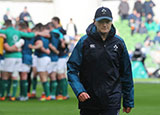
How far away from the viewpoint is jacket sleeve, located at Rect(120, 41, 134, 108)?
6.59 m

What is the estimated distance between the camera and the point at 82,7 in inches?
1427

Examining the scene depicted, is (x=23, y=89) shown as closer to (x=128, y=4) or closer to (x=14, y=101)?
(x=14, y=101)

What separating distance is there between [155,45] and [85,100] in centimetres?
3007

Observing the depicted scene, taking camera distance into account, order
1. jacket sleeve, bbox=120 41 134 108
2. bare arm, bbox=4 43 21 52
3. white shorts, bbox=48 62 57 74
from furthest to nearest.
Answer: white shorts, bbox=48 62 57 74 → bare arm, bbox=4 43 21 52 → jacket sleeve, bbox=120 41 134 108

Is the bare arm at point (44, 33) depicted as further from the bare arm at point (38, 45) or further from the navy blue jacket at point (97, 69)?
the navy blue jacket at point (97, 69)

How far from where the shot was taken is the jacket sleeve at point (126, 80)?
659 centimetres

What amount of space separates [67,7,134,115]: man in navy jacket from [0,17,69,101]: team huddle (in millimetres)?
8954

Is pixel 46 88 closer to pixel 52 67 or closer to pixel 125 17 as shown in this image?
pixel 52 67

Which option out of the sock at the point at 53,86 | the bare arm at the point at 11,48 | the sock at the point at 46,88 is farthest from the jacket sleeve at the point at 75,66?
the sock at the point at 53,86

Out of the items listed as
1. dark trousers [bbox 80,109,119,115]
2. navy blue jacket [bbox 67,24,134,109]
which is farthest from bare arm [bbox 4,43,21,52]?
dark trousers [bbox 80,109,119,115]

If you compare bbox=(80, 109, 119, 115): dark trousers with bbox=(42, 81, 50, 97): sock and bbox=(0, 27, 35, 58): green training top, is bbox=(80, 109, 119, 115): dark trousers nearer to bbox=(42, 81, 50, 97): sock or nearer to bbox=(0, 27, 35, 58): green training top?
bbox=(0, 27, 35, 58): green training top

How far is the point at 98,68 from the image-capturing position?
252 inches

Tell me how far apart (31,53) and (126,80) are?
963 cm

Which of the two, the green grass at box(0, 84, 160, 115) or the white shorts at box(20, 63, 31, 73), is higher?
the white shorts at box(20, 63, 31, 73)
